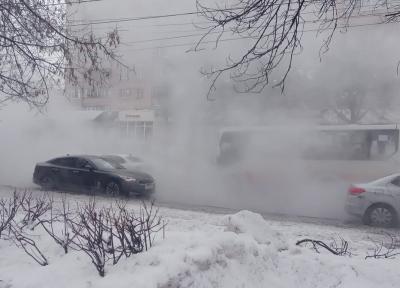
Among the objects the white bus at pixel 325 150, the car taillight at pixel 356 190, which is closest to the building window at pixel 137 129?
the white bus at pixel 325 150

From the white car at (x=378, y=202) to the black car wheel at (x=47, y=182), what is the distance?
6.61m

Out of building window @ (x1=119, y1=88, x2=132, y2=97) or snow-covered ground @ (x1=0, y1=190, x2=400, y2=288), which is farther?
building window @ (x1=119, y1=88, x2=132, y2=97)

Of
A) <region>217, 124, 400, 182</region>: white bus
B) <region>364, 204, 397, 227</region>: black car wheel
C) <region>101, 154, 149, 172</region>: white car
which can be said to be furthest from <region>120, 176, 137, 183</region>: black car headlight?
<region>364, 204, 397, 227</region>: black car wheel

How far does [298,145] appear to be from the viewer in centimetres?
1035

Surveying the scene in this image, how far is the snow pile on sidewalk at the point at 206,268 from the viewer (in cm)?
259

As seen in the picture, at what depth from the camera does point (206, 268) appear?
2.66 m

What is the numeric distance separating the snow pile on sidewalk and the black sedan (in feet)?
19.6

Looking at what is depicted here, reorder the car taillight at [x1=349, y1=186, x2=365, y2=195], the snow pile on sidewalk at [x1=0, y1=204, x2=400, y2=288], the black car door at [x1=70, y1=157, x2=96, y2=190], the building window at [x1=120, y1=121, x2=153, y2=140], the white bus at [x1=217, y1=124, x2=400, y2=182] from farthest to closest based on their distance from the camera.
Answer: the building window at [x1=120, y1=121, x2=153, y2=140]
the white bus at [x1=217, y1=124, x2=400, y2=182]
the black car door at [x1=70, y1=157, x2=96, y2=190]
the car taillight at [x1=349, y1=186, x2=365, y2=195]
the snow pile on sidewalk at [x1=0, y1=204, x2=400, y2=288]

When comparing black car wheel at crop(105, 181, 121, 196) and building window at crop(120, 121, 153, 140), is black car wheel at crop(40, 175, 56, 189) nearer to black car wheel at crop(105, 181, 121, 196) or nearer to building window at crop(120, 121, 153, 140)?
black car wheel at crop(105, 181, 121, 196)

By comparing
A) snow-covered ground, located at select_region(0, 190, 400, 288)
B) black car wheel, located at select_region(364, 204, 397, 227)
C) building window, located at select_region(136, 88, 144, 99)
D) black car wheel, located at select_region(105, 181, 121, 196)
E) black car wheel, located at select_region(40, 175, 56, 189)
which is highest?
building window, located at select_region(136, 88, 144, 99)

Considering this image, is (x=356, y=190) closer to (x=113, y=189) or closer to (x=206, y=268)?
(x=113, y=189)

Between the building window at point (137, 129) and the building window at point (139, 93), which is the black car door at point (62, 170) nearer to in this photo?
the building window at point (139, 93)

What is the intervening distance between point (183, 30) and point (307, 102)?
10.2 feet

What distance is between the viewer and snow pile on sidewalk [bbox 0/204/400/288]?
2.59 meters
